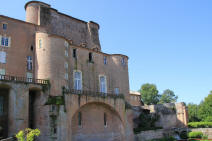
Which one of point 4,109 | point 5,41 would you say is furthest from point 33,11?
point 4,109

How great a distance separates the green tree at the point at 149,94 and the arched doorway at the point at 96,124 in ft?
122

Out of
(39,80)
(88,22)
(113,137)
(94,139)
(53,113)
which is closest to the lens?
(53,113)

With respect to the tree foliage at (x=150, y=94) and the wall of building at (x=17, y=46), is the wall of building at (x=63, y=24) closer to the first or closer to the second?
the wall of building at (x=17, y=46)

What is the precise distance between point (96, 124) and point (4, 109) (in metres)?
12.9

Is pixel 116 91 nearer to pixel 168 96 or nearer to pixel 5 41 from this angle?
pixel 5 41

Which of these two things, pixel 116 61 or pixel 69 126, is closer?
pixel 69 126

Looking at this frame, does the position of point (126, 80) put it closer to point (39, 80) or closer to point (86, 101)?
point (86, 101)

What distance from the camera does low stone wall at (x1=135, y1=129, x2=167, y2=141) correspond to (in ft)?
117

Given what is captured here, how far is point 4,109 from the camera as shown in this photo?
25.9m

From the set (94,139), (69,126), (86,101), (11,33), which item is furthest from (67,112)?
(11,33)

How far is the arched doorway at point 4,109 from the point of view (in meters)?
25.1

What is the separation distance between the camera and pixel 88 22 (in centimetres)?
4250

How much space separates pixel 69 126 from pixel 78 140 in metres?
3.81

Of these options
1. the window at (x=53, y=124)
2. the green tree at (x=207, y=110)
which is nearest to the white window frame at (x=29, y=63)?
the window at (x=53, y=124)
